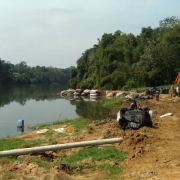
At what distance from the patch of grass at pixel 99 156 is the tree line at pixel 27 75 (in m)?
84.5

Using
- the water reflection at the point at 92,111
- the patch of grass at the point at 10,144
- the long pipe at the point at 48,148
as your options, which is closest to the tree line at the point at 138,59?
the water reflection at the point at 92,111

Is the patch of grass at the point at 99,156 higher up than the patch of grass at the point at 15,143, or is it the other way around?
the patch of grass at the point at 99,156

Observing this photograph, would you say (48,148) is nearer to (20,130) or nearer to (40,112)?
(20,130)

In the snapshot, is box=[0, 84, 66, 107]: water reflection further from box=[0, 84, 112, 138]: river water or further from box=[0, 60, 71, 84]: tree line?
box=[0, 60, 71, 84]: tree line

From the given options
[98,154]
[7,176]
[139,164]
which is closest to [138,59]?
[98,154]

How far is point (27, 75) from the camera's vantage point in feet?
348

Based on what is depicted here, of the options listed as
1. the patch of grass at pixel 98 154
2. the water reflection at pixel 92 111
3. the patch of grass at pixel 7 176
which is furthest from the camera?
the water reflection at pixel 92 111

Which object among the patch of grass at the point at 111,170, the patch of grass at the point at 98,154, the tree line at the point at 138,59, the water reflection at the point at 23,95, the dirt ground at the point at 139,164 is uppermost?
the tree line at the point at 138,59

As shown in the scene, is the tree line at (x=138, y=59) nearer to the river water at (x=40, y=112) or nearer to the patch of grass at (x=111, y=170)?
the river water at (x=40, y=112)

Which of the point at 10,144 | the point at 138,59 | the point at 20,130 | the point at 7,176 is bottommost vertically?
the point at 20,130

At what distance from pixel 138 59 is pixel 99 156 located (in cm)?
3698

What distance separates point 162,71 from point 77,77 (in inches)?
971

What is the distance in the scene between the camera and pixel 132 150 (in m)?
7.22

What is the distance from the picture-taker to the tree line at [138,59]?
35156 mm
